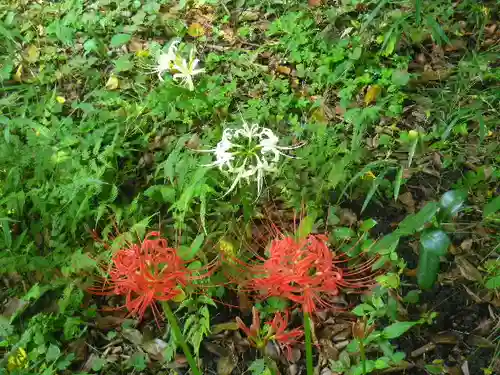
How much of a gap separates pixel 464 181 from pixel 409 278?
0.48m

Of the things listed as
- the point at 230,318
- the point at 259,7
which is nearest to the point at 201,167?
the point at 230,318

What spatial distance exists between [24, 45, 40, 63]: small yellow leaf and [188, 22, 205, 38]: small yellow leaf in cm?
83

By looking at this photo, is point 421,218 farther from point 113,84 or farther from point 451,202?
point 113,84

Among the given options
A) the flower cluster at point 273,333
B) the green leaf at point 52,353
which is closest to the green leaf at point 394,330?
the flower cluster at point 273,333

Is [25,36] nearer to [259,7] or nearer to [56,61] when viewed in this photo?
[56,61]

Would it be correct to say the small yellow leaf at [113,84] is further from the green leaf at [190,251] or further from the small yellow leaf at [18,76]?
the green leaf at [190,251]

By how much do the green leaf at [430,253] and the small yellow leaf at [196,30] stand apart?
2160mm

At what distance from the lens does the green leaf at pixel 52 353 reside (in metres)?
1.98

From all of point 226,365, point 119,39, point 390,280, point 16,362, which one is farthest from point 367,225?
point 119,39

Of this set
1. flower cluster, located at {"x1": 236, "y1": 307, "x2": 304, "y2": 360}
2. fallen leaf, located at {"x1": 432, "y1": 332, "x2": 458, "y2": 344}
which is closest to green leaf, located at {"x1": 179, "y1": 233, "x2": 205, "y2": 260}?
flower cluster, located at {"x1": 236, "y1": 307, "x2": 304, "y2": 360}

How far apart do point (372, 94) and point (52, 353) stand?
169 cm

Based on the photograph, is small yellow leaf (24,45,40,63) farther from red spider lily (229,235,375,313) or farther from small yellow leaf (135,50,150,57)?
red spider lily (229,235,375,313)

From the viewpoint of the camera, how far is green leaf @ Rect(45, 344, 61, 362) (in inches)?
77.9

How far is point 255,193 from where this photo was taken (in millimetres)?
2318
